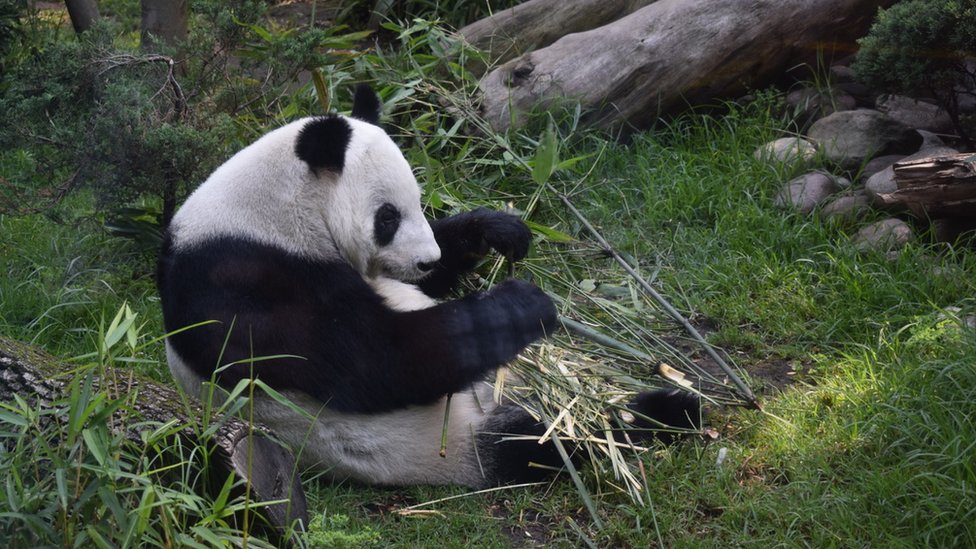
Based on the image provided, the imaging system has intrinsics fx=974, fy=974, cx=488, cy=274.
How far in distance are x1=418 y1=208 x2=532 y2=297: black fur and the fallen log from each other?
216 cm

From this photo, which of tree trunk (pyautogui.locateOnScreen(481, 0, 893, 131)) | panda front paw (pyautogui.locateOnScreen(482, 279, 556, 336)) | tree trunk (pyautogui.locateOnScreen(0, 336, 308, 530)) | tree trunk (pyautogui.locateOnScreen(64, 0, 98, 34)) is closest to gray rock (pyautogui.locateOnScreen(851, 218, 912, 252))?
tree trunk (pyautogui.locateOnScreen(481, 0, 893, 131))

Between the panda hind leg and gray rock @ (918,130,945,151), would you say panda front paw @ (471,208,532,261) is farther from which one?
gray rock @ (918,130,945,151)

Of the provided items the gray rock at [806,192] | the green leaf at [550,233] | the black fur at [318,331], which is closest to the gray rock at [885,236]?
the gray rock at [806,192]

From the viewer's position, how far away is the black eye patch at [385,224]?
3.98 meters

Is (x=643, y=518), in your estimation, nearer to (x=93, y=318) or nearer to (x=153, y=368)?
(x=153, y=368)

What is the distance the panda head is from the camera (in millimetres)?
3879

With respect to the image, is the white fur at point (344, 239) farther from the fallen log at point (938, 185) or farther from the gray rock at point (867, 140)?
the gray rock at point (867, 140)

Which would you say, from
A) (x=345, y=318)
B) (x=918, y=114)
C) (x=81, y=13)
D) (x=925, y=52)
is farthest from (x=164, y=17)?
(x=918, y=114)

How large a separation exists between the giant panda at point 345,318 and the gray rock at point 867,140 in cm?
277

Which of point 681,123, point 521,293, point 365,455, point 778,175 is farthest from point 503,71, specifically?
point 365,455

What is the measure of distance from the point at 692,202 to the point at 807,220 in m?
0.75

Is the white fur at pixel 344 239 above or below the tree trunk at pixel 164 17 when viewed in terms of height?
below

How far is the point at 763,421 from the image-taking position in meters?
4.30

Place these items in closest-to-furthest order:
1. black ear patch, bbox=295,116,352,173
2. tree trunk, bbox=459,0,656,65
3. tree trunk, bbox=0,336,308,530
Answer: tree trunk, bbox=0,336,308,530 < black ear patch, bbox=295,116,352,173 < tree trunk, bbox=459,0,656,65
